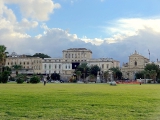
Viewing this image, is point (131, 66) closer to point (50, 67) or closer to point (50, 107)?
point (50, 67)

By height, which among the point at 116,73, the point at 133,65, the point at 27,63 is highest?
the point at 27,63

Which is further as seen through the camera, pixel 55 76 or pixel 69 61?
pixel 69 61

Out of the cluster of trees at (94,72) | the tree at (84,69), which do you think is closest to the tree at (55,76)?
the cluster of trees at (94,72)

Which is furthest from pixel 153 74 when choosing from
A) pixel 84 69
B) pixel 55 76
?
pixel 55 76

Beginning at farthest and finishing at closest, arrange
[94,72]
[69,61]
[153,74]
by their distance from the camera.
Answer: [69,61] < [94,72] < [153,74]

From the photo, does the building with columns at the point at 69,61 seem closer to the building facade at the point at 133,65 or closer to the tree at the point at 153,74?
the building facade at the point at 133,65

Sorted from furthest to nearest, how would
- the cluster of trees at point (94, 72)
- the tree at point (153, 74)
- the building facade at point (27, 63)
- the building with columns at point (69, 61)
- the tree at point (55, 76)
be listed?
1. the building with columns at point (69, 61)
2. the building facade at point (27, 63)
3. the tree at point (55, 76)
4. the cluster of trees at point (94, 72)
5. the tree at point (153, 74)

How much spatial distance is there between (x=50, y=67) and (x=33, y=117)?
476 feet

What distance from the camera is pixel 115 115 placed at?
11.6 metres

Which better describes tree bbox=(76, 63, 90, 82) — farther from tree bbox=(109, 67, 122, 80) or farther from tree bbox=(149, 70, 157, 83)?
tree bbox=(149, 70, 157, 83)

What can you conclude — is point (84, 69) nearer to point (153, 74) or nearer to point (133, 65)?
point (133, 65)

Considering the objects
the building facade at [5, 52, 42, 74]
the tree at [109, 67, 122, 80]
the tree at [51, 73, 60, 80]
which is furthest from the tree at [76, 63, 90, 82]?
the building facade at [5, 52, 42, 74]

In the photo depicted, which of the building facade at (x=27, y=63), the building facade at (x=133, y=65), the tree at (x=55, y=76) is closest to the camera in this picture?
the tree at (x=55, y=76)

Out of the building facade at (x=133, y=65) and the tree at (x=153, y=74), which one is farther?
the building facade at (x=133, y=65)
